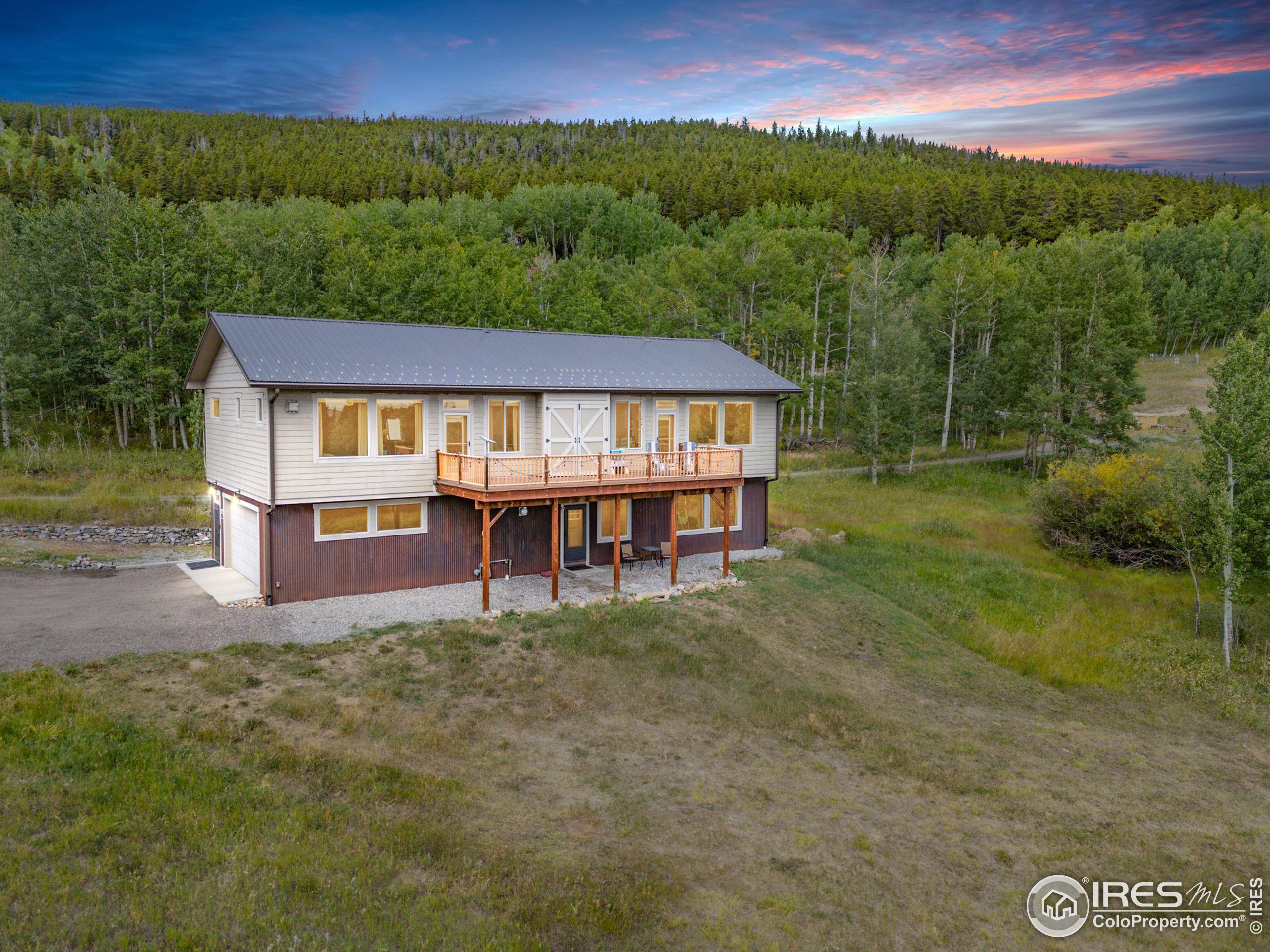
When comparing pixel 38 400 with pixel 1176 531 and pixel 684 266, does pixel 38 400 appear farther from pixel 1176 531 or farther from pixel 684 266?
pixel 1176 531

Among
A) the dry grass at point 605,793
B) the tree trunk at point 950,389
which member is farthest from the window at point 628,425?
the tree trunk at point 950,389

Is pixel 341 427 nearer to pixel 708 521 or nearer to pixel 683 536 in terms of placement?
pixel 683 536

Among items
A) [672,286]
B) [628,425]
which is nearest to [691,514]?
[628,425]

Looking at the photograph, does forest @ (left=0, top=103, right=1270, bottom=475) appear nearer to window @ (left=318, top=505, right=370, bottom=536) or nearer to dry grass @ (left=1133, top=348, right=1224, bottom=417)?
dry grass @ (left=1133, top=348, right=1224, bottom=417)

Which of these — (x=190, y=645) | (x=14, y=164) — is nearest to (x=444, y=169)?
(x=14, y=164)

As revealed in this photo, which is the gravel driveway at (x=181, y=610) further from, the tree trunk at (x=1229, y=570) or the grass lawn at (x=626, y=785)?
the tree trunk at (x=1229, y=570)

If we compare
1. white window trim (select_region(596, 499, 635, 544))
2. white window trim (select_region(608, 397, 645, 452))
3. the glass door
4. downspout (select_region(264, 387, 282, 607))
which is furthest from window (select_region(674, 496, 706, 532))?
downspout (select_region(264, 387, 282, 607))
